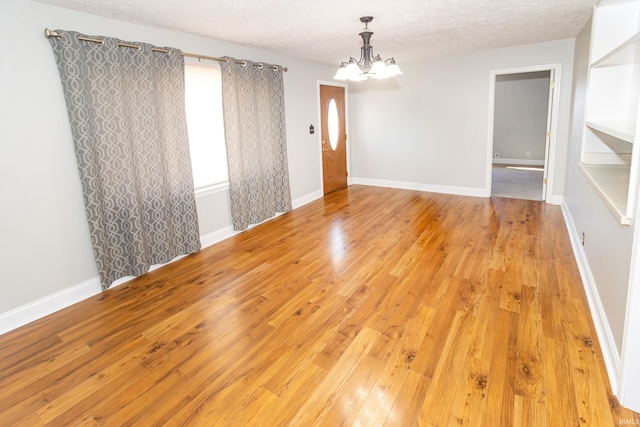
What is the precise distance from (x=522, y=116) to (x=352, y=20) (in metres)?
7.48

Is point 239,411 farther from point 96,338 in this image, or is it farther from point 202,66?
point 202,66

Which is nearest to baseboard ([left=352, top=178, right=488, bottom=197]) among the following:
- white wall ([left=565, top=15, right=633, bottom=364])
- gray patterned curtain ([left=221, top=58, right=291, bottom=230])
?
white wall ([left=565, top=15, right=633, bottom=364])

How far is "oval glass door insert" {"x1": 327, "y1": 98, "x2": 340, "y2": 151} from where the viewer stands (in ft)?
22.6

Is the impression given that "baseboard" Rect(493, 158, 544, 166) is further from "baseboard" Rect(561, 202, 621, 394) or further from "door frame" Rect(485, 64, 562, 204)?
"baseboard" Rect(561, 202, 621, 394)

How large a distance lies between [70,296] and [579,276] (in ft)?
15.1

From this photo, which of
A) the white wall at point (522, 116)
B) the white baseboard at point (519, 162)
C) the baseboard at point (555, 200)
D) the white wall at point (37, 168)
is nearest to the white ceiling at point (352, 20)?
the white wall at point (37, 168)

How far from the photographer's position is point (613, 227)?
2293mm

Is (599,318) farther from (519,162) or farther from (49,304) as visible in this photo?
(519,162)

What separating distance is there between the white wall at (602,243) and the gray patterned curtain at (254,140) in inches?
151

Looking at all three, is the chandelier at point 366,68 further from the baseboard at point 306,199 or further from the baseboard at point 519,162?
the baseboard at point 519,162

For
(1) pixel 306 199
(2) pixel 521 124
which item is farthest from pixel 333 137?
(2) pixel 521 124

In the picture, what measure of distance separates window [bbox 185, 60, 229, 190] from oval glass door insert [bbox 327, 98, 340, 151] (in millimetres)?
2764

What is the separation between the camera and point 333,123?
702 cm

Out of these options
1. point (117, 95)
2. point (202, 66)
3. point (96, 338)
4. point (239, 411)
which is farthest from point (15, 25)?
point (239, 411)
